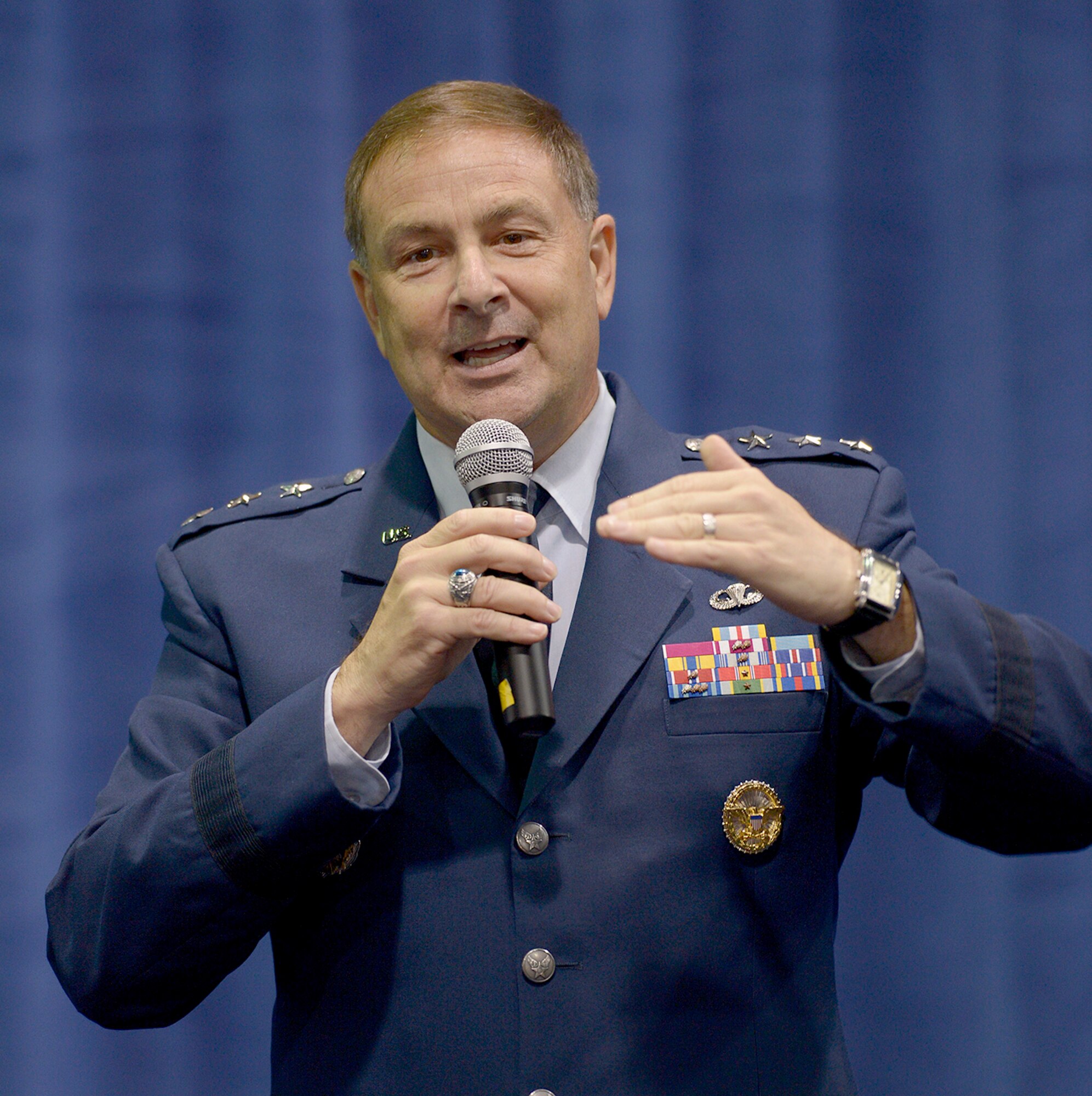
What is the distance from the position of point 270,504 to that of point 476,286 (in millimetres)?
446

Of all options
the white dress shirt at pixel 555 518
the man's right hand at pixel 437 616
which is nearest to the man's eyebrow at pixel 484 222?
the white dress shirt at pixel 555 518

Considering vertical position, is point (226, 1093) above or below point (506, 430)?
below

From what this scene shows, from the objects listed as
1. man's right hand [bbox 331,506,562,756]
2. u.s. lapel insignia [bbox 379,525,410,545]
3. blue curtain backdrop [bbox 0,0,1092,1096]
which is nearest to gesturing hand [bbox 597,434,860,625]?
man's right hand [bbox 331,506,562,756]

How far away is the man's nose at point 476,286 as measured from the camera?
5.03 ft

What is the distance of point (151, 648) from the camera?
2.50 meters

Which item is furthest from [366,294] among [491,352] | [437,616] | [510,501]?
[437,616]

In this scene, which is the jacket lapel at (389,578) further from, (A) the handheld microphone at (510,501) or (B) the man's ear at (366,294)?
(B) the man's ear at (366,294)

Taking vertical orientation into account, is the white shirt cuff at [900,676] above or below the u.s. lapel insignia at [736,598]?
below

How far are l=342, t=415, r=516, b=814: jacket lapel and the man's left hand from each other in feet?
1.13

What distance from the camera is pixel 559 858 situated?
4.60 ft

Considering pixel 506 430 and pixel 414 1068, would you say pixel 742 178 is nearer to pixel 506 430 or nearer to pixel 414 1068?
pixel 506 430

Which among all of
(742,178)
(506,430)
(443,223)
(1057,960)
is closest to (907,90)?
(742,178)

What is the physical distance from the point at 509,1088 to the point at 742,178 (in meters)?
1.73

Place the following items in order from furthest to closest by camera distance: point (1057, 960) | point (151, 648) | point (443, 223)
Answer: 1. point (151, 648)
2. point (1057, 960)
3. point (443, 223)
